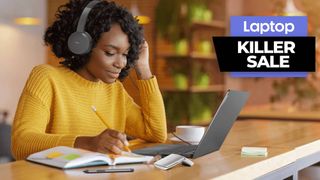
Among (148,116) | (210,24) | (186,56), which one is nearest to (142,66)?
(148,116)

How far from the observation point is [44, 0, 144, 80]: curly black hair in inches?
76.8

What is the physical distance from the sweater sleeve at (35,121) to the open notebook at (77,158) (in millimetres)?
112

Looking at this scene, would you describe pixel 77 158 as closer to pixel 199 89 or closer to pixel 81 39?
pixel 81 39

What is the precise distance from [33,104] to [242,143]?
0.69m

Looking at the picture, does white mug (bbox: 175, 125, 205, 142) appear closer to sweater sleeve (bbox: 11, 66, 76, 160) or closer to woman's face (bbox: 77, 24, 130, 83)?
woman's face (bbox: 77, 24, 130, 83)

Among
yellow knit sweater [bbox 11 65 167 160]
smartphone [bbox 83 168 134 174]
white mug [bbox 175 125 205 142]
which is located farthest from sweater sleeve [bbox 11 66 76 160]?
white mug [bbox 175 125 205 142]

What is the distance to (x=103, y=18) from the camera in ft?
6.39

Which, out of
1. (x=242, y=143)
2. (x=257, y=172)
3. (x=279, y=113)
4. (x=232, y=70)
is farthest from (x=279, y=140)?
(x=232, y=70)

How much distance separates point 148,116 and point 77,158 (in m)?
0.80

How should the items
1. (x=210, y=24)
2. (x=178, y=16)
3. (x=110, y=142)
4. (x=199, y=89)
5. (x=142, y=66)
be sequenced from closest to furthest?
(x=110, y=142), (x=142, y=66), (x=178, y=16), (x=199, y=89), (x=210, y=24)

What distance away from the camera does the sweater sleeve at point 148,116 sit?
6.93ft

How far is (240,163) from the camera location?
1554 mm

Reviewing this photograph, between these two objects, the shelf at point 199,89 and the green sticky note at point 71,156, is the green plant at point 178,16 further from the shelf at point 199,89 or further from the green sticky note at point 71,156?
the green sticky note at point 71,156

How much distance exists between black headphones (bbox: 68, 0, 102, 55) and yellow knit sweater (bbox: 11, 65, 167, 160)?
96mm
